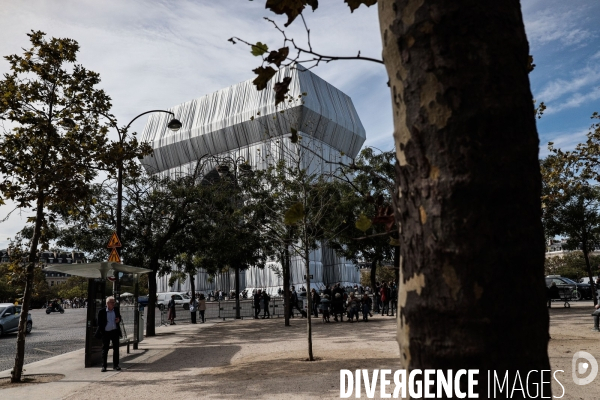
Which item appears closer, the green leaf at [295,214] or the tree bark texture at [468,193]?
the tree bark texture at [468,193]

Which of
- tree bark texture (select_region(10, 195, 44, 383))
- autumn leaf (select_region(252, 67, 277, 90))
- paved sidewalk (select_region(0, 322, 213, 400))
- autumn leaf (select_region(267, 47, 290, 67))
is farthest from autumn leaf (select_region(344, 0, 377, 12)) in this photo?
tree bark texture (select_region(10, 195, 44, 383))

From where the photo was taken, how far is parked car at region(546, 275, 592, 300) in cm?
3181

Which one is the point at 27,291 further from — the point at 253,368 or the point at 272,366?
the point at 272,366

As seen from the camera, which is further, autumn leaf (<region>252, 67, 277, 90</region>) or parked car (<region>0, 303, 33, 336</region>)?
parked car (<region>0, 303, 33, 336</region>)

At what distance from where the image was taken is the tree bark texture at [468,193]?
4.36ft

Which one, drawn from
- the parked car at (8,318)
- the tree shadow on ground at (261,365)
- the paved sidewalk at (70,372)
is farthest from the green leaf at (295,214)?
the parked car at (8,318)

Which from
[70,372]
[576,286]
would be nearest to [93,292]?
[70,372]

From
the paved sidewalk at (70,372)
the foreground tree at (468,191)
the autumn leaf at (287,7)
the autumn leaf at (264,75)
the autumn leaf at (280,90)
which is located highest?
the autumn leaf at (287,7)

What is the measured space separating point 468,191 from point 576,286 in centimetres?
3548

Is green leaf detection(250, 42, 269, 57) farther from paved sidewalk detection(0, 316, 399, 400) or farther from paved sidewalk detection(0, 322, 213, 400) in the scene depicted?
paved sidewalk detection(0, 322, 213, 400)

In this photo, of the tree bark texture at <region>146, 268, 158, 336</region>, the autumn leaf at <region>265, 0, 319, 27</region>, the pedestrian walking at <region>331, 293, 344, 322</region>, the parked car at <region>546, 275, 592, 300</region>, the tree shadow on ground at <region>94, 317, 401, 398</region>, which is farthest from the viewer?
the parked car at <region>546, 275, 592, 300</region>

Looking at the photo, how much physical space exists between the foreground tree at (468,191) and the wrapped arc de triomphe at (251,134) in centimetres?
5366

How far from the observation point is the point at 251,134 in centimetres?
6097

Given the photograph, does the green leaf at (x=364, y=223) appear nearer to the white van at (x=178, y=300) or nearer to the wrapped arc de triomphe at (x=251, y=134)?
the white van at (x=178, y=300)
